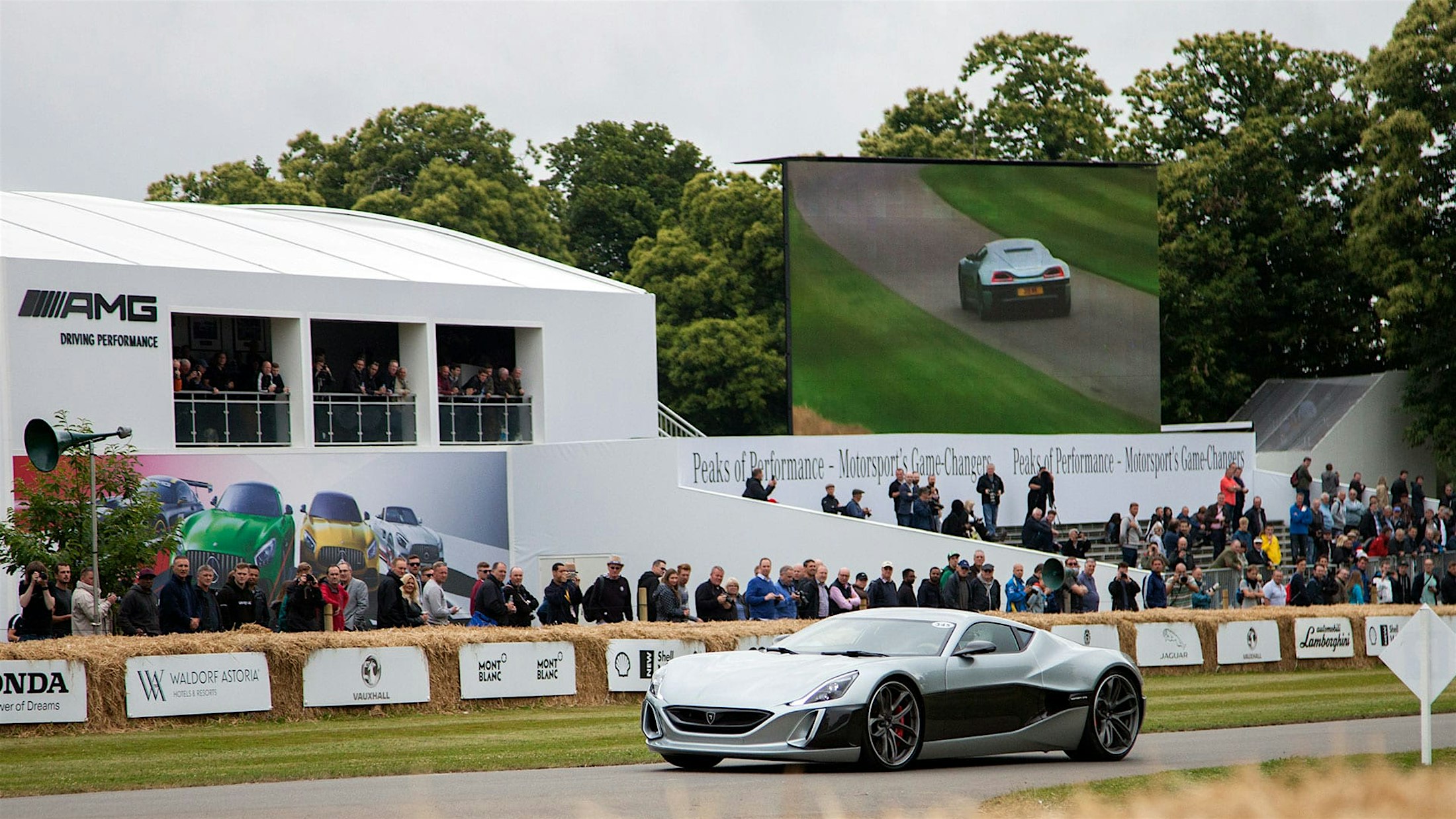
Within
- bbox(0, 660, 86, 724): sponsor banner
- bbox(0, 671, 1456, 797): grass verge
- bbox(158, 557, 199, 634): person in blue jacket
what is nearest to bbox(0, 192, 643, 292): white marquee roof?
bbox(158, 557, 199, 634): person in blue jacket

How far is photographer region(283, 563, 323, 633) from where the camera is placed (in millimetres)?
21219

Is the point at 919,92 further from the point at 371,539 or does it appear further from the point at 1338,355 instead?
the point at 371,539

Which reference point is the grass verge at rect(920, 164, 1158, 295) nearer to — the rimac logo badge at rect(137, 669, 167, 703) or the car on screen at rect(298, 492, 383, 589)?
the car on screen at rect(298, 492, 383, 589)

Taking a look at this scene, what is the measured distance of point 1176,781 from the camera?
12.5 meters

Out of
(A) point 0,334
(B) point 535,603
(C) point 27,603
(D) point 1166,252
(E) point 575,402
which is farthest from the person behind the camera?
(D) point 1166,252

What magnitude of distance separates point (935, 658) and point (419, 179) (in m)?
57.1

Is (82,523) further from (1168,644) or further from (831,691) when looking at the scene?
(1168,644)

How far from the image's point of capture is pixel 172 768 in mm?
14578

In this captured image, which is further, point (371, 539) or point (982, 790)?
point (371, 539)

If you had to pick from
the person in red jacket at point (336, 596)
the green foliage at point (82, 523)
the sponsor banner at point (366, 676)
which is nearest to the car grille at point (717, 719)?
the sponsor banner at point (366, 676)

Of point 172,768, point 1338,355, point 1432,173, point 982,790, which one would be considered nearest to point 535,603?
point 172,768

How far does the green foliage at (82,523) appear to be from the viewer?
25062 millimetres

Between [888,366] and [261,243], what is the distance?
1431 centimetres

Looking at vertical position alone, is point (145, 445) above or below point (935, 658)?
above
